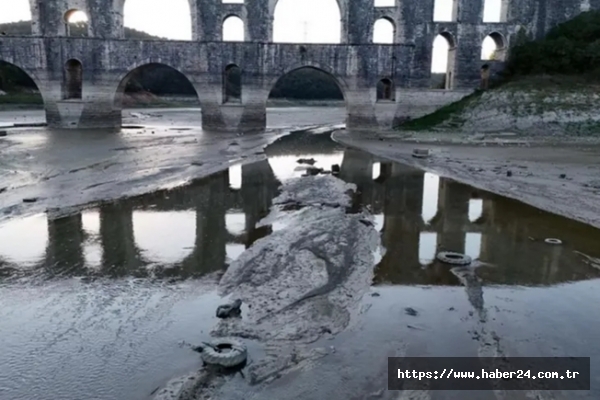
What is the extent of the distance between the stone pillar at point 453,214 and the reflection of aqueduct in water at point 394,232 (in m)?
0.02

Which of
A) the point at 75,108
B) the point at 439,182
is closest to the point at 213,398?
the point at 439,182

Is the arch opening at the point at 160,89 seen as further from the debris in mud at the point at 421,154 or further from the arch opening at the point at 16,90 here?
the debris in mud at the point at 421,154

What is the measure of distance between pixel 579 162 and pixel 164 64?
2284 centimetres

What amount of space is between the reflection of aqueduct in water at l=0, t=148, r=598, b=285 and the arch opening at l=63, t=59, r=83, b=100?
21204mm

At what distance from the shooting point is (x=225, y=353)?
485 cm

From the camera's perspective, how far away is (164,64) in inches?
1229

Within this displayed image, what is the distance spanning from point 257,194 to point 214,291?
6166 millimetres

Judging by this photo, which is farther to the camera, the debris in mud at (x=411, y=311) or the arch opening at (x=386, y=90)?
the arch opening at (x=386, y=90)

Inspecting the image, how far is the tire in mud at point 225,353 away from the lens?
4.75m

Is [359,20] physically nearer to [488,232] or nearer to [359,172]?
[359,172]

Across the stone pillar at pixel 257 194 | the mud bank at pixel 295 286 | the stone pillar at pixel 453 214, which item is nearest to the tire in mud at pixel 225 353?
the mud bank at pixel 295 286

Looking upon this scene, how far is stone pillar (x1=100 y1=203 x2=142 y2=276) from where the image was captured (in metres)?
7.46

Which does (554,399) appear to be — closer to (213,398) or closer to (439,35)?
(213,398)

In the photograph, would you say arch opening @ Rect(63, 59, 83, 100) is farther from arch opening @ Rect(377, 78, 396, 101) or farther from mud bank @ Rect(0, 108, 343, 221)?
arch opening @ Rect(377, 78, 396, 101)
